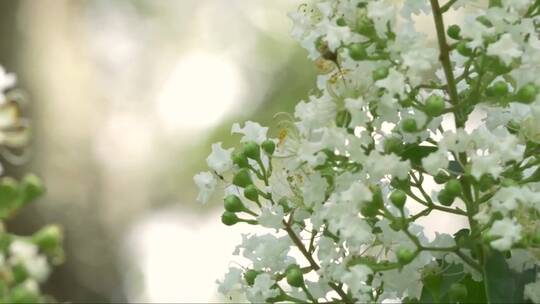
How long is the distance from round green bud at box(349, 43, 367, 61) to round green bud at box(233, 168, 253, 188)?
6.0 inches

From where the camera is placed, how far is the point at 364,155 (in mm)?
713

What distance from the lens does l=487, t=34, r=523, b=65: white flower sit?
70 centimetres

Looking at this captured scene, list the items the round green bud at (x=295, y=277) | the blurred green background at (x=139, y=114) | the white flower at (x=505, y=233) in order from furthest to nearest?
the blurred green background at (x=139, y=114) < the round green bud at (x=295, y=277) < the white flower at (x=505, y=233)

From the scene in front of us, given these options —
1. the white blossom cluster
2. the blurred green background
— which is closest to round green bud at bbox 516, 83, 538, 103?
the white blossom cluster

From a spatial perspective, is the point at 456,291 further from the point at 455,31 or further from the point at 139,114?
the point at 139,114

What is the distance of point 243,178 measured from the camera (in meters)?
0.81

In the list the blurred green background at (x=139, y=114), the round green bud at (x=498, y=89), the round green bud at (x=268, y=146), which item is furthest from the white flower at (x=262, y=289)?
the blurred green background at (x=139, y=114)

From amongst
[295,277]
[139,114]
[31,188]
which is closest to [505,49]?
[295,277]

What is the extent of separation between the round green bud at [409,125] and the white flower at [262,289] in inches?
6.5

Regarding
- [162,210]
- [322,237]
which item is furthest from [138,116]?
[322,237]

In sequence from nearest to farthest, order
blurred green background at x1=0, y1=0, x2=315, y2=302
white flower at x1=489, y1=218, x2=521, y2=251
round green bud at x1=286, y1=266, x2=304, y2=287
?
white flower at x1=489, y1=218, x2=521, y2=251 < round green bud at x1=286, y1=266, x2=304, y2=287 < blurred green background at x1=0, y1=0, x2=315, y2=302

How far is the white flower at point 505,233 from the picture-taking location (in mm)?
656

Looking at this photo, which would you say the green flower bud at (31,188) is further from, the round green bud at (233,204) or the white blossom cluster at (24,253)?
the round green bud at (233,204)

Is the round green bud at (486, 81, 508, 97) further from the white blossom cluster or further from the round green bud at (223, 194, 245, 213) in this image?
the white blossom cluster
